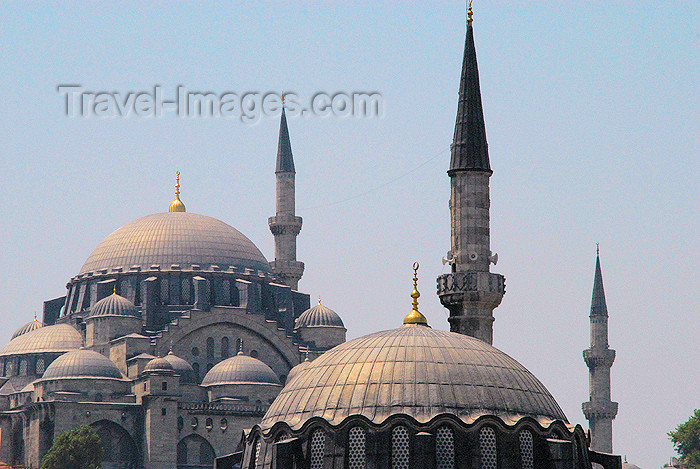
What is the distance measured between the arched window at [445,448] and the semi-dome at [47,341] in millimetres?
54402

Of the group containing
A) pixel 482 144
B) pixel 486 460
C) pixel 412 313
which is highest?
pixel 482 144

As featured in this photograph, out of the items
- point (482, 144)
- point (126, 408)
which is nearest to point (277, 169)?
point (126, 408)

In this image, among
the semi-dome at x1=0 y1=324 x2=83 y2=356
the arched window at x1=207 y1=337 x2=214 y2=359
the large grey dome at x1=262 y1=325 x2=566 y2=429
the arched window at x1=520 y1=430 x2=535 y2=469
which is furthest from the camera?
the arched window at x1=207 y1=337 x2=214 y2=359

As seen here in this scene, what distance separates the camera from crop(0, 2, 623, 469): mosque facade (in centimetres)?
4141

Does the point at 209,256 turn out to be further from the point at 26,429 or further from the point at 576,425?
the point at 576,425

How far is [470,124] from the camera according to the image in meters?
44.0

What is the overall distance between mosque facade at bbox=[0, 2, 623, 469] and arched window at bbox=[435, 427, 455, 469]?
217 cm

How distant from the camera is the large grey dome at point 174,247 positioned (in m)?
84.5

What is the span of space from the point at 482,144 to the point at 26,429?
36.7m

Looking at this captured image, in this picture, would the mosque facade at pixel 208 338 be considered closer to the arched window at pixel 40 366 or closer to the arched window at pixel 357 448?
the arched window at pixel 40 366

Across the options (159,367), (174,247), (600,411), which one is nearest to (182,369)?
(159,367)

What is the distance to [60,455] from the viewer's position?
2657 inches

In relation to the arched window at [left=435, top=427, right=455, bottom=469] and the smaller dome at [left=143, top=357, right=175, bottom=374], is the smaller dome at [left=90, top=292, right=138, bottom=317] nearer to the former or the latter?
the smaller dome at [left=143, top=357, right=175, bottom=374]

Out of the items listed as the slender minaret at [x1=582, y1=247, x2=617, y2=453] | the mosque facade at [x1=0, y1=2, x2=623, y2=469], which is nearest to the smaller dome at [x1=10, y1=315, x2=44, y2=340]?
the mosque facade at [x1=0, y1=2, x2=623, y2=469]
